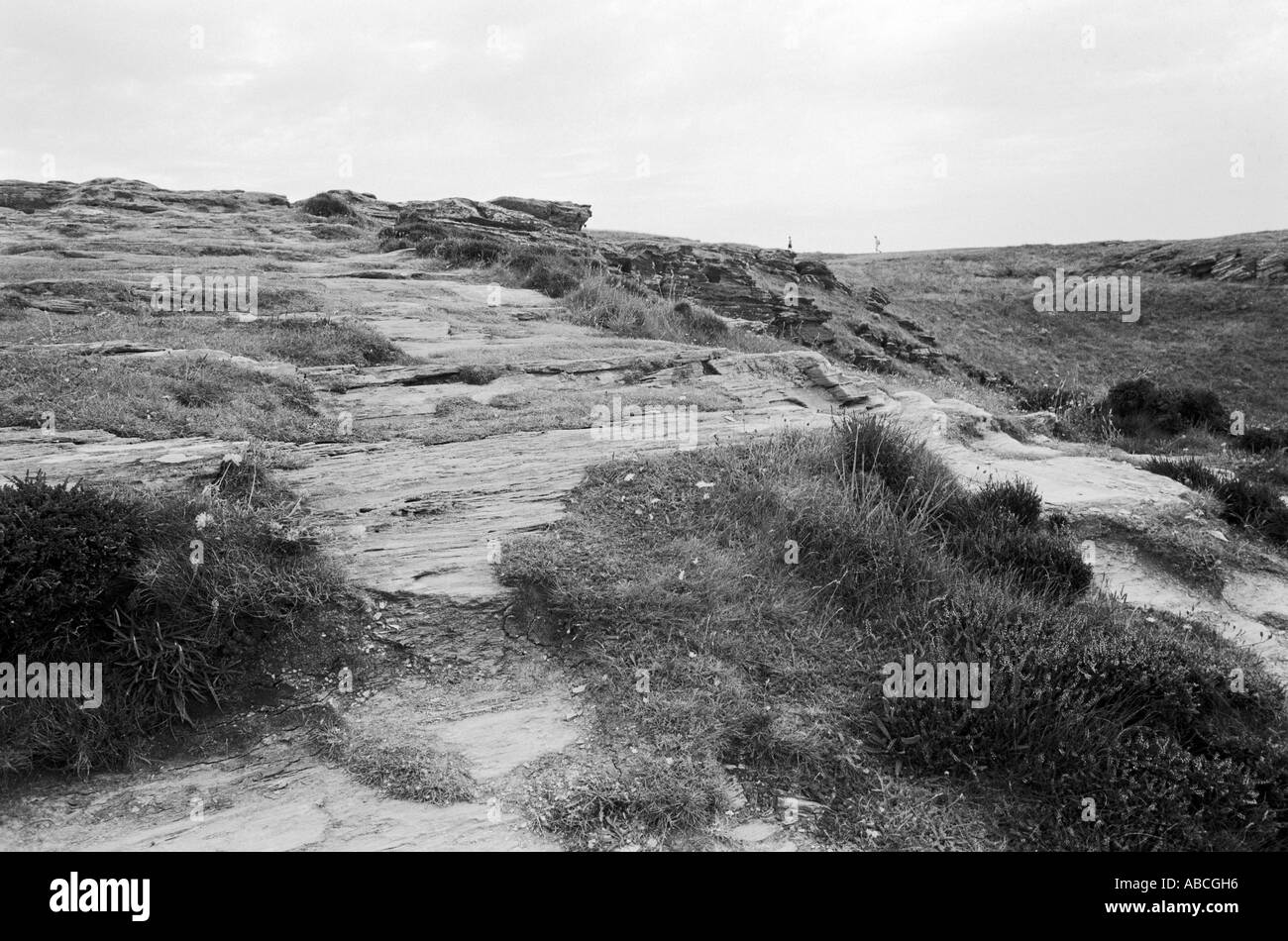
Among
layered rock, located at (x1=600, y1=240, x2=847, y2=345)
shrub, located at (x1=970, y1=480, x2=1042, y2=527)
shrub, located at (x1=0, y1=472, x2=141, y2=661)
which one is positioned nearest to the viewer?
shrub, located at (x1=0, y1=472, x2=141, y2=661)

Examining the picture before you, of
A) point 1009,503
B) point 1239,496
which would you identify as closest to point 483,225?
point 1009,503

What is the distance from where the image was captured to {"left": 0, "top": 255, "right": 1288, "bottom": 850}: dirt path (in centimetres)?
471

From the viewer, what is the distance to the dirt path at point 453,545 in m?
4.71

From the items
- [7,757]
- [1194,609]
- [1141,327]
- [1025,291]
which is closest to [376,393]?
[7,757]

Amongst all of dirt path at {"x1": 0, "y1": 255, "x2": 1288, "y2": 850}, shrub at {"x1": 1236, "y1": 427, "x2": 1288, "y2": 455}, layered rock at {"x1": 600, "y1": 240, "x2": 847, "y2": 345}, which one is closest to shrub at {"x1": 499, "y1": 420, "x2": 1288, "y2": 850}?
dirt path at {"x1": 0, "y1": 255, "x2": 1288, "y2": 850}

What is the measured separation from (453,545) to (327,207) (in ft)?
112

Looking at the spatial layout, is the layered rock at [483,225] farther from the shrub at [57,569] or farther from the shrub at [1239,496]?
the shrub at [57,569]

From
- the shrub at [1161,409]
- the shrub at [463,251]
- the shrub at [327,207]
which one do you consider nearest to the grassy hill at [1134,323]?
the shrub at [1161,409]

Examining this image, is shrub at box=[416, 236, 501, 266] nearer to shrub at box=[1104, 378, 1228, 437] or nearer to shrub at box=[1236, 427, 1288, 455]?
shrub at box=[1104, 378, 1228, 437]

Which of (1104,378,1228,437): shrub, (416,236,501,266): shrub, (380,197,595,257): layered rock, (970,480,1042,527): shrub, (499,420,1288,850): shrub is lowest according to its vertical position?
(499,420,1288,850): shrub

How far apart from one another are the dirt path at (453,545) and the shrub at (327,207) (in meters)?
23.3

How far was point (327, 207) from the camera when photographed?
35.9 m

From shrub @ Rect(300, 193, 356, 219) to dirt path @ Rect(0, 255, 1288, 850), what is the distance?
23.3m

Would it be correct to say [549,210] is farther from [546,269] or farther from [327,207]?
[546,269]
